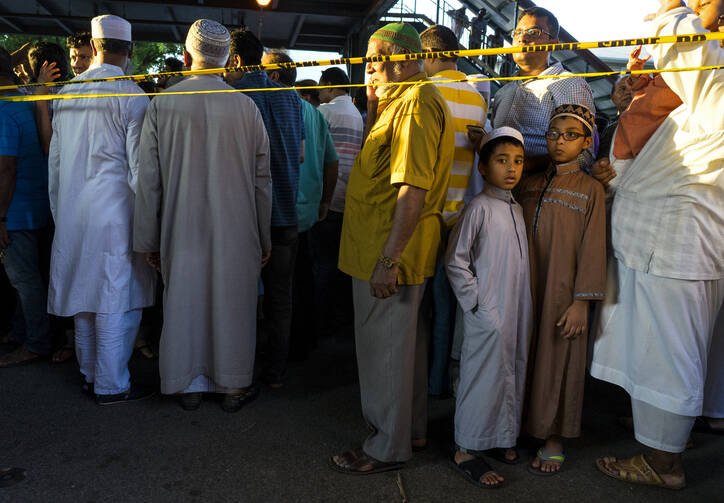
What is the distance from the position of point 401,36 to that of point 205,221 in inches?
48.7

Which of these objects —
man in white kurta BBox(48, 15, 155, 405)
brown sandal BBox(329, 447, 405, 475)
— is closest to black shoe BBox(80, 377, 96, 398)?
man in white kurta BBox(48, 15, 155, 405)

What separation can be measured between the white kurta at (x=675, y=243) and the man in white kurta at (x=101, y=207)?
7.63ft

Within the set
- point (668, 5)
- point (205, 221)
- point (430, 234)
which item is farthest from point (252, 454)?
point (668, 5)

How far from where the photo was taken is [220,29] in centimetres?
250

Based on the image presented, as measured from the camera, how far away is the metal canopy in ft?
22.3

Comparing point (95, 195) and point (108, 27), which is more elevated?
point (108, 27)

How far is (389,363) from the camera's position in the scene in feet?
6.97

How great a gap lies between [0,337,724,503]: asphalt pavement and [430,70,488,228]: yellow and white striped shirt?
1076mm

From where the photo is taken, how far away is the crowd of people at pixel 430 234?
2.04 meters

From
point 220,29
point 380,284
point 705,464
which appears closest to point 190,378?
point 380,284

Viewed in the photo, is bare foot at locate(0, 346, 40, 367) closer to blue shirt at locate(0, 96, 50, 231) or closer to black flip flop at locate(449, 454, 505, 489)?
blue shirt at locate(0, 96, 50, 231)

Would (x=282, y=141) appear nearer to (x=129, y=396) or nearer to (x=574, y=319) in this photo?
→ (x=129, y=396)

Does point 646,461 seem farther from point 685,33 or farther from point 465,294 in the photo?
point 685,33

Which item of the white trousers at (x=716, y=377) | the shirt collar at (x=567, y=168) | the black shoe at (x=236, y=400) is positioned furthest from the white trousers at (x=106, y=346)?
the white trousers at (x=716, y=377)
